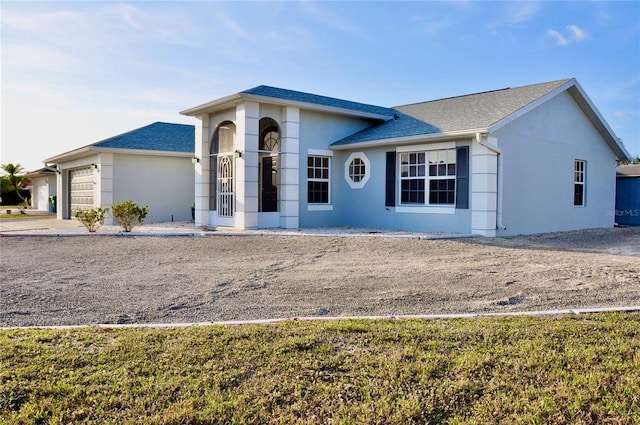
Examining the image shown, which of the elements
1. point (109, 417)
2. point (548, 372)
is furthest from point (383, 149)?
point (109, 417)

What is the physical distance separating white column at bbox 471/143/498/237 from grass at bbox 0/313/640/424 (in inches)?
340

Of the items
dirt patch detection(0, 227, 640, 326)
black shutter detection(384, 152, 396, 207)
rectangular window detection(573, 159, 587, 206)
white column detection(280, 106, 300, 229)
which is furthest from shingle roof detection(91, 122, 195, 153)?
rectangular window detection(573, 159, 587, 206)

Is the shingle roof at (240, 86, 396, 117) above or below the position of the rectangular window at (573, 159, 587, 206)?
above

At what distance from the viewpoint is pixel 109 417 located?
3.21 m

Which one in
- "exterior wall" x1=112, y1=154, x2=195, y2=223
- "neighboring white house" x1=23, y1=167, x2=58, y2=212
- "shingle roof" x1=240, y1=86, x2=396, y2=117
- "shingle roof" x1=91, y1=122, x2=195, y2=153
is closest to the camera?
"shingle roof" x1=240, y1=86, x2=396, y2=117

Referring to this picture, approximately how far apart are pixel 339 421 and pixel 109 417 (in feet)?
4.80

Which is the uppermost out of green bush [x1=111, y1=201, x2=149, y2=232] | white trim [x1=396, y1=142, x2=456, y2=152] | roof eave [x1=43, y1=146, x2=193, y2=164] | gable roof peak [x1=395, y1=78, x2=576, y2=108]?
gable roof peak [x1=395, y1=78, x2=576, y2=108]

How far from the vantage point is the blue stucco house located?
14242 mm

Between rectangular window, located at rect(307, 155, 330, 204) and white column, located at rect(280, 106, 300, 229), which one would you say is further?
rectangular window, located at rect(307, 155, 330, 204)

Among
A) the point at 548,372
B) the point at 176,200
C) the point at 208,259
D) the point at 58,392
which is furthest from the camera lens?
the point at 176,200

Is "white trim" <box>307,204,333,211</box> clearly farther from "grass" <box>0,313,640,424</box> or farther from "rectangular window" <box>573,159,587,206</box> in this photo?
"grass" <box>0,313,640,424</box>

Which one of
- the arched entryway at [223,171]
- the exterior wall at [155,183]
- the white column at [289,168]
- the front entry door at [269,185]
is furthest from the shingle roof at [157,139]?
the white column at [289,168]

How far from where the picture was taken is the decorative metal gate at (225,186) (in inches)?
659

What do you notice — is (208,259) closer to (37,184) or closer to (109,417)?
(109,417)
